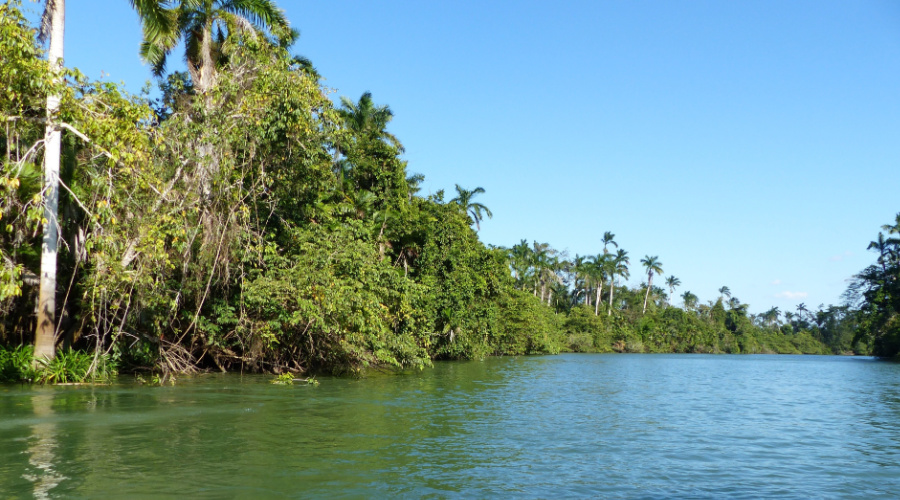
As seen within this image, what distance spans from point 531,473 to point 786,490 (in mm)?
3399

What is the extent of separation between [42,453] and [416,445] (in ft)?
17.7

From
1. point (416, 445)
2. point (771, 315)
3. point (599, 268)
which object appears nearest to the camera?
point (416, 445)

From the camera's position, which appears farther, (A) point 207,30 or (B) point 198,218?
(A) point 207,30

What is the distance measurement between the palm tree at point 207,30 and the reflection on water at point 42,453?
12.8m

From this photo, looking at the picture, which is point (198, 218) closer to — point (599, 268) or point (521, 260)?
point (521, 260)

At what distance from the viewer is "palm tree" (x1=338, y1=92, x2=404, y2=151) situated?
131 feet

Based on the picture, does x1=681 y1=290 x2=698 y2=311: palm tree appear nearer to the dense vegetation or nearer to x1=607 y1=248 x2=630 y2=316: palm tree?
x1=607 y1=248 x2=630 y2=316: palm tree

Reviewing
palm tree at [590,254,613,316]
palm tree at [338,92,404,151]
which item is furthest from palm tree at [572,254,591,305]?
palm tree at [338,92,404,151]

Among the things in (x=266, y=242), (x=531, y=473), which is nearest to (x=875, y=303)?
(x=266, y=242)

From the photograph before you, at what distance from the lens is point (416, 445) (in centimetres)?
1153

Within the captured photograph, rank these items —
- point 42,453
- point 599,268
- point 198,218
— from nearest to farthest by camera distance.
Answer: point 42,453 → point 198,218 → point 599,268

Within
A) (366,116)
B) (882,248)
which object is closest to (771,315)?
(882,248)

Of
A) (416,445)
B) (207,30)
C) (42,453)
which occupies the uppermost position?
(207,30)

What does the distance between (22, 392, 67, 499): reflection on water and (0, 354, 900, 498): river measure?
34mm
